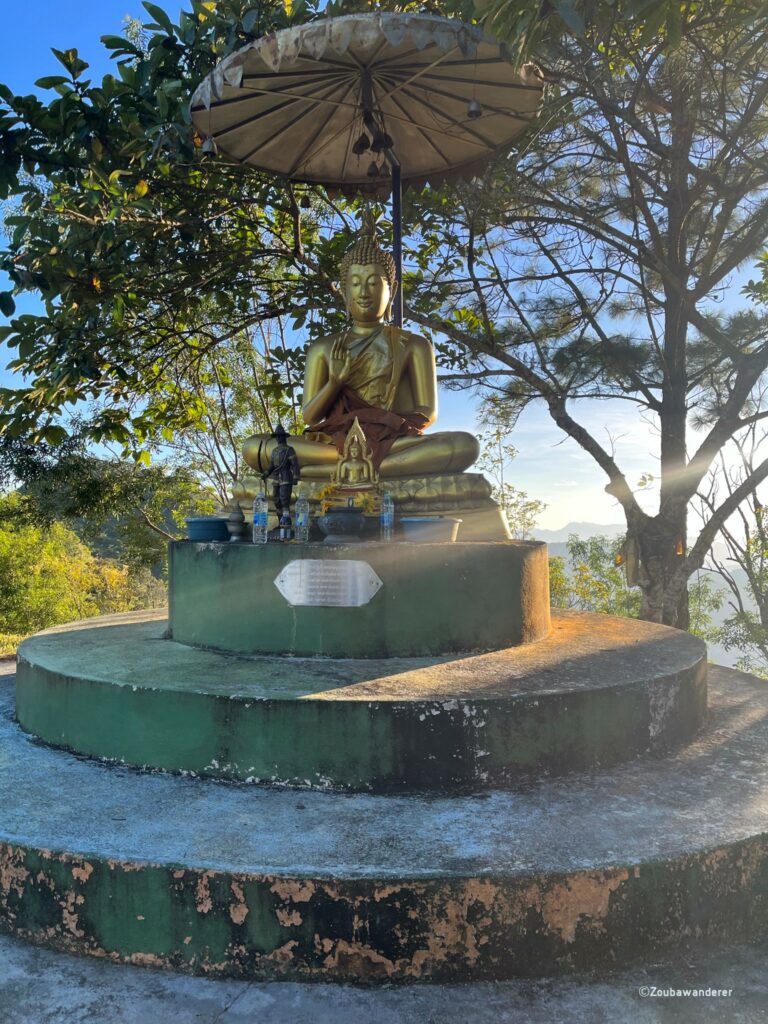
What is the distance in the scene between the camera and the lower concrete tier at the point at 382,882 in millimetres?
2014

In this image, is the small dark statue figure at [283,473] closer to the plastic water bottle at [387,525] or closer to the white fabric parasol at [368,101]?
the plastic water bottle at [387,525]

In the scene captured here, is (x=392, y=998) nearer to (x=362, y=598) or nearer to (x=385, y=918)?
(x=385, y=918)

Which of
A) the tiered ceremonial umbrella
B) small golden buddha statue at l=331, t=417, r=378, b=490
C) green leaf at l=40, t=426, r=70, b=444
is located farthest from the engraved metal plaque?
green leaf at l=40, t=426, r=70, b=444

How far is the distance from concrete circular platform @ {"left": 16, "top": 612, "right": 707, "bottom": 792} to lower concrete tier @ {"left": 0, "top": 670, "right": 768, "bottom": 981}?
168mm

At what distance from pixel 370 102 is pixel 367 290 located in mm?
1297

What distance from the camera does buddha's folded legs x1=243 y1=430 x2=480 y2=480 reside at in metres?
4.91

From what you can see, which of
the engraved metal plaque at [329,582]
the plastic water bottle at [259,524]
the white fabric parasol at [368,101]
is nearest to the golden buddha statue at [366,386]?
the white fabric parasol at [368,101]

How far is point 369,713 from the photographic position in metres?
2.64

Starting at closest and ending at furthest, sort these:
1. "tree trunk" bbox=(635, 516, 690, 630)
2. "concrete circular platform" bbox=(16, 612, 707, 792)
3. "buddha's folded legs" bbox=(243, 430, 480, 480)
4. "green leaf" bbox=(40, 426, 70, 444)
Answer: "concrete circular platform" bbox=(16, 612, 707, 792), "buddha's folded legs" bbox=(243, 430, 480, 480), "green leaf" bbox=(40, 426, 70, 444), "tree trunk" bbox=(635, 516, 690, 630)

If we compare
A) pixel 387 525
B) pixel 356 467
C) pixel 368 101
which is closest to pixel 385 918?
pixel 387 525

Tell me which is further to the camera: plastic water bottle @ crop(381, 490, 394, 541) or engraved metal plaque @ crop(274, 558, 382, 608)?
plastic water bottle @ crop(381, 490, 394, 541)

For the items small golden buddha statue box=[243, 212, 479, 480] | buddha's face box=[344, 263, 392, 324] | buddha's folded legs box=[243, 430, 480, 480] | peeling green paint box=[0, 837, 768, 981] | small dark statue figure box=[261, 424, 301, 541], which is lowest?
peeling green paint box=[0, 837, 768, 981]

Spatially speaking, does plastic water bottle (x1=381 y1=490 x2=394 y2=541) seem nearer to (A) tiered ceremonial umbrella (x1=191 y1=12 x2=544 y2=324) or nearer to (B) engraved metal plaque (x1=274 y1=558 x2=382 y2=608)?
(B) engraved metal plaque (x1=274 y1=558 x2=382 y2=608)

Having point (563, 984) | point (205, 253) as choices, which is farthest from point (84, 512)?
point (563, 984)
